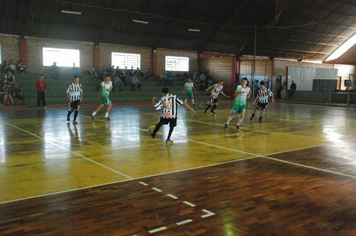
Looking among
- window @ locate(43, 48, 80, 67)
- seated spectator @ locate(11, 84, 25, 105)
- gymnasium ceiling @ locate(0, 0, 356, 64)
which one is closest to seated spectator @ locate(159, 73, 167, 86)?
gymnasium ceiling @ locate(0, 0, 356, 64)

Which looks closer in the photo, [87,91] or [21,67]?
[21,67]

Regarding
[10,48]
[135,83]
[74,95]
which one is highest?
[10,48]

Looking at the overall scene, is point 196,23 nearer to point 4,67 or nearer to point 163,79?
point 163,79

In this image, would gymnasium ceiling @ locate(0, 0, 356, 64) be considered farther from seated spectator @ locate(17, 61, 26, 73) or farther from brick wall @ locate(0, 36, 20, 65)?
seated spectator @ locate(17, 61, 26, 73)

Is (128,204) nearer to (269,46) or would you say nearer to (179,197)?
(179,197)

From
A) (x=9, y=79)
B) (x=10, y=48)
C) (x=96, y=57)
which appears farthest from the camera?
(x=96, y=57)

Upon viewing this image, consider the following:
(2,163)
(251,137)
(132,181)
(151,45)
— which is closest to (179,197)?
(132,181)

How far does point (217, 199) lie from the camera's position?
195 inches

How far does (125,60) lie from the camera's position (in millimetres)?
31547

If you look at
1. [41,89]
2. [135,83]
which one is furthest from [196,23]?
[41,89]

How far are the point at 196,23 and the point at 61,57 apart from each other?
13.1 metres

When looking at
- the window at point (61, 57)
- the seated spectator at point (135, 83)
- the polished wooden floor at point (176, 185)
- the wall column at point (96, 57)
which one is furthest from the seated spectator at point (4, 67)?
the polished wooden floor at point (176, 185)

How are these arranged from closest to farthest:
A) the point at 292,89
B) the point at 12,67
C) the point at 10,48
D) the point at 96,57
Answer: the point at 12,67
the point at 10,48
the point at 96,57
the point at 292,89

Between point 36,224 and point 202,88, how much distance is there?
3128 centimetres
